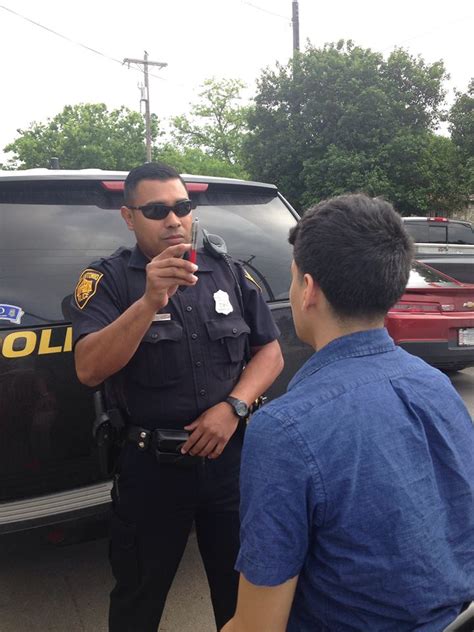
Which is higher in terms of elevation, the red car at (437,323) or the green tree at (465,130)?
the green tree at (465,130)

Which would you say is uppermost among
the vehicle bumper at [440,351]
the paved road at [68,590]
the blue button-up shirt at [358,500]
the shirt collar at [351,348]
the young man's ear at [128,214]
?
the young man's ear at [128,214]

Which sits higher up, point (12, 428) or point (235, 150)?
point (235, 150)

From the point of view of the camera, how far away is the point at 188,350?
1.76 metres

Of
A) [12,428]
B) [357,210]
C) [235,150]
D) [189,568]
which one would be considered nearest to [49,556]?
[189,568]

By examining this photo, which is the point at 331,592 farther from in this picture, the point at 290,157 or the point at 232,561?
the point at 290,157

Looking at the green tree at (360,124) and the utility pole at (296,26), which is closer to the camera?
the green tree at (360,124)

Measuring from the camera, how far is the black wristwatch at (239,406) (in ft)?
5.85

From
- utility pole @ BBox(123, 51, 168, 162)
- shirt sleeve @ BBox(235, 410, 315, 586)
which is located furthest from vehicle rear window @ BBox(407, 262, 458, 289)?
utility pole @ BBox(123, 51, 168, 162)

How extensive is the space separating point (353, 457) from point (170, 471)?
956 millimetres

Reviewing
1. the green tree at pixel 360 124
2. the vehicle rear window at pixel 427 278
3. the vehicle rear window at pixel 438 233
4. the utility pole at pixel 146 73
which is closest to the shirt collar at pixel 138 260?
the vehicle rear window at pixel 427 278

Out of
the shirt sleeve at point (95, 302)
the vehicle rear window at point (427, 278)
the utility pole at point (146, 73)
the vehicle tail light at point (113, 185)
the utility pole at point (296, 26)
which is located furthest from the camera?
the utility pole at point (146, 73)

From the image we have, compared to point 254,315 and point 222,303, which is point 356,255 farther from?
point 254,315

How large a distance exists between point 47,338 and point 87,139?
128 ft

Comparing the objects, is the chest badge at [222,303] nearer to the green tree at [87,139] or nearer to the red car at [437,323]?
the red car at [437,323]
